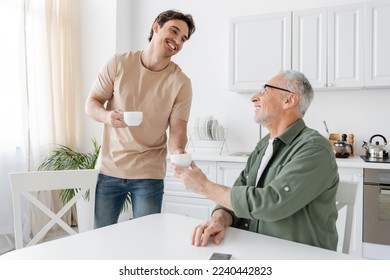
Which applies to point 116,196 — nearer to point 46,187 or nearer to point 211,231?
point 46,187

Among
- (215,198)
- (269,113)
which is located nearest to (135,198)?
(215,198)

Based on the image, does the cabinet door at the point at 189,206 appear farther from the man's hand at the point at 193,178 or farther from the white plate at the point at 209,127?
the man's hand at the point at 193,178

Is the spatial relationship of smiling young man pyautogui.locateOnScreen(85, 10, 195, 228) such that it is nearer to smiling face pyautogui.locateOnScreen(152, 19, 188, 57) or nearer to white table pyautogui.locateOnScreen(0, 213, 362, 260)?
smiling face pyautogui.locateOnScreen(152, 19, 188, 57)

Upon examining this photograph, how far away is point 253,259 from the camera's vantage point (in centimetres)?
96

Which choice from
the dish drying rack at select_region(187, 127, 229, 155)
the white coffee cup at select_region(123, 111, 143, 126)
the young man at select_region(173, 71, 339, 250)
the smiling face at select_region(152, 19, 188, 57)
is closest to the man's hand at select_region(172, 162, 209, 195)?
the young man at select_region(173, 71, 339, 250)

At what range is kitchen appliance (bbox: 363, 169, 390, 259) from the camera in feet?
8.61

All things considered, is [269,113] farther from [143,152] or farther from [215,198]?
→ [143,152]

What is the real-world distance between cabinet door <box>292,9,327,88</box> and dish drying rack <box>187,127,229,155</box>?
110 centimetres

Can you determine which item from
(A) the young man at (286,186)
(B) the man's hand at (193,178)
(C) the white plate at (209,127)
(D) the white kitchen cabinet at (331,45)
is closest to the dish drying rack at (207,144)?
(C) the white plate at (209,127)

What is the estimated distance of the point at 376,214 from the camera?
2648 mm

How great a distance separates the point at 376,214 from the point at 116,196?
200 cm

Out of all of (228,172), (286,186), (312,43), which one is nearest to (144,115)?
(286,186)

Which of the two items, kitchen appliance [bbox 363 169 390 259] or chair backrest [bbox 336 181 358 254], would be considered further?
kitchen appliance [bbox 363 169 390 259]

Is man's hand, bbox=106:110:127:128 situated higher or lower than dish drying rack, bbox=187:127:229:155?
higher
